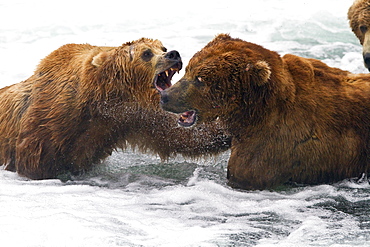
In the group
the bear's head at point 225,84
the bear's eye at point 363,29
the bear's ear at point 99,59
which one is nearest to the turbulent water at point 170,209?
the bear's head at point 225,84

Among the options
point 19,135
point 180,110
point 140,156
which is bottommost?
point 140,156

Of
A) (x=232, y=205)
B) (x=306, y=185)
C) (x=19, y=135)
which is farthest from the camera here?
(x=19, y=135)

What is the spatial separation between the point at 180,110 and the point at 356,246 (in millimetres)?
1975

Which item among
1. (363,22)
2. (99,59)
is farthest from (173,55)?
(363,22)

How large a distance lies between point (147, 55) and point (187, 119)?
34.8 inches

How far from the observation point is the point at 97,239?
435 cm

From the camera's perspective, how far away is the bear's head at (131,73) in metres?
5.99

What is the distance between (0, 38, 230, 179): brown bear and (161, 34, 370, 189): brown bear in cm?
45

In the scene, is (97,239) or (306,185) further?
(306,185)

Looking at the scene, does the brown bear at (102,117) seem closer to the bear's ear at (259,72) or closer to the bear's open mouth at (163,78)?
the bear's open mouth at (163,78)

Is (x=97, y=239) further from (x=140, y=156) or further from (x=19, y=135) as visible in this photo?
Result: (x=140, y=156)

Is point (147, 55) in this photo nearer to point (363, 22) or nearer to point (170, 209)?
point (170, 209)

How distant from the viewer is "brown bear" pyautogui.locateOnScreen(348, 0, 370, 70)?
250 inches

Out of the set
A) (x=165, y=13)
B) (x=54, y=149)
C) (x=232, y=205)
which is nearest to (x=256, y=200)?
(x=232, y=205)
